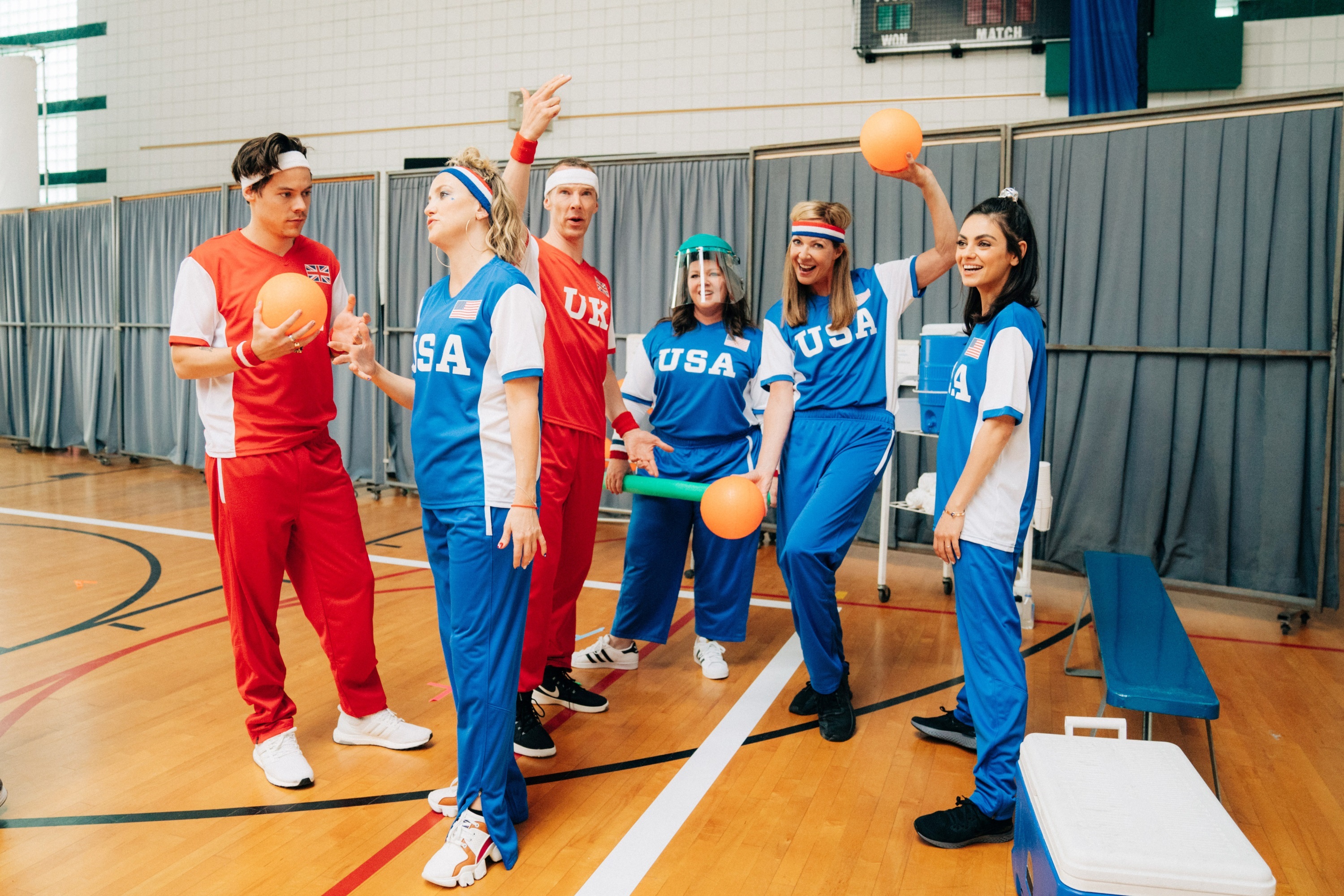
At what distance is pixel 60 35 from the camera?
10.2 m

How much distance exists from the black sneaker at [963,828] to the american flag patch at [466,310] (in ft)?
5.67

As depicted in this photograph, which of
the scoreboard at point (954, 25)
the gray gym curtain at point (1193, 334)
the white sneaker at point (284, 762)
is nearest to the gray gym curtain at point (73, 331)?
the scoreboard at point (954, 25)

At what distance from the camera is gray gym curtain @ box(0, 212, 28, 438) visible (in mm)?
9602

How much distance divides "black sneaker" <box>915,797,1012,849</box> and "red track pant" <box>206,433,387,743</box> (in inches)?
67.3

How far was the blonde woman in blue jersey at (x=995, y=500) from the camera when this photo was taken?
228 centimetres

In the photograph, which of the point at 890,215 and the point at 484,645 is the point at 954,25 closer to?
the point at 890,215

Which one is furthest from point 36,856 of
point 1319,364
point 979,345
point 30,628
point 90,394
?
point 90,394

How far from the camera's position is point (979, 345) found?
7.83ft

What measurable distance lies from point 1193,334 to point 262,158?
4.67 meters

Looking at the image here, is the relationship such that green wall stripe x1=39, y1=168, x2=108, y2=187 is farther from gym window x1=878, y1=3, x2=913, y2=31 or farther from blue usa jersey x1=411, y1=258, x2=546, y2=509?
blue usa jersey x1=411, y1=258, x2=546, y2=509

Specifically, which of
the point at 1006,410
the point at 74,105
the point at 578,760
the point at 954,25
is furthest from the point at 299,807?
the point at 74,105

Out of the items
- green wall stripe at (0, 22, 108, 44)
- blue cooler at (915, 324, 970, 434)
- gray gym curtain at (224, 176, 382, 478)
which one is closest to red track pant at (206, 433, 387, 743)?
blue cooler at (915, 324, 970, 434)

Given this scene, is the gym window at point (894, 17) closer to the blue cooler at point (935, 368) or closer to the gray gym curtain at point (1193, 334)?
the gray gym curtain at point (1193, 334)

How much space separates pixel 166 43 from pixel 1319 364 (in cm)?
1082
